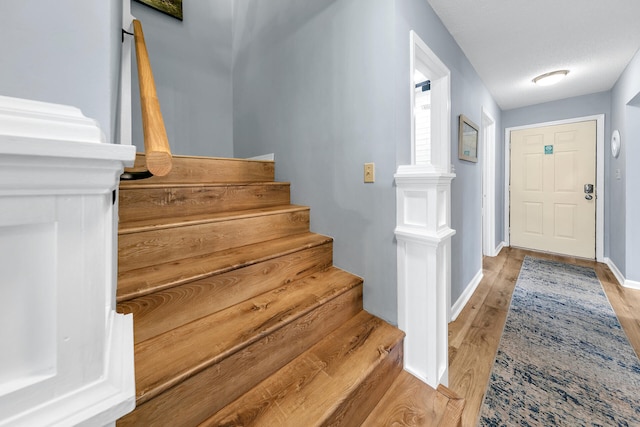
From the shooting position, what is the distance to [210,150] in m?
2.94

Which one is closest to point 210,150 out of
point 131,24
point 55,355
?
point 131,24

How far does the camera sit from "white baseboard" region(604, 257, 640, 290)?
2.75 metres

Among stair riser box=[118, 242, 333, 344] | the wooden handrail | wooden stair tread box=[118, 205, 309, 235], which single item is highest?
the wooden handrail

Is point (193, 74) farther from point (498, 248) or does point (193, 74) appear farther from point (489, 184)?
point (498, 248)

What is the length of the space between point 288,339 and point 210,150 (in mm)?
2447

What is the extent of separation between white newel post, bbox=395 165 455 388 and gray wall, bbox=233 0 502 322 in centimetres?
7

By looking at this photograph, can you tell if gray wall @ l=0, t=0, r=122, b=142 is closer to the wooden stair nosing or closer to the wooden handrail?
the wooden handrail

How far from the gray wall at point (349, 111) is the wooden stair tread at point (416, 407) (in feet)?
1.09

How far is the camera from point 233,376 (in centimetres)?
97

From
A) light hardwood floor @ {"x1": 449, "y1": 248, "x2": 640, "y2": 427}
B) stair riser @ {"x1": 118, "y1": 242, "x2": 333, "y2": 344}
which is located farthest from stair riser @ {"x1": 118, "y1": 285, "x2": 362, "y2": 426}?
light hardwood floor @ {"x1": 449, "y1": 248, "x2": 640, "y2": 427}

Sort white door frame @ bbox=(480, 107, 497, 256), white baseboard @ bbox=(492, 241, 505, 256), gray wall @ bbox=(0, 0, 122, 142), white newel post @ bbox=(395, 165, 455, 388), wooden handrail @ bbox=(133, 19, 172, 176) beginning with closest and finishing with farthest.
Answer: gray wall @ bbox=(0, 0, 122, 142)
wooden handrail @ bbox=(133, 19, 172, 176)
white newel post @ bbox=(395, 165, 455, 388)
white door frame @ bbox=(480, 107, 497, 256)
white baseboard @ bbox=(492, 241, 505, 256)

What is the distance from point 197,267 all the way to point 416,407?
3.85 feet

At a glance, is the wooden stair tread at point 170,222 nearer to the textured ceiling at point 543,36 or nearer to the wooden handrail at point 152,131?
the wooden handrail at point 152,131

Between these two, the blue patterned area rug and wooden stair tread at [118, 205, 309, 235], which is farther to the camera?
the blue patterned area rug
